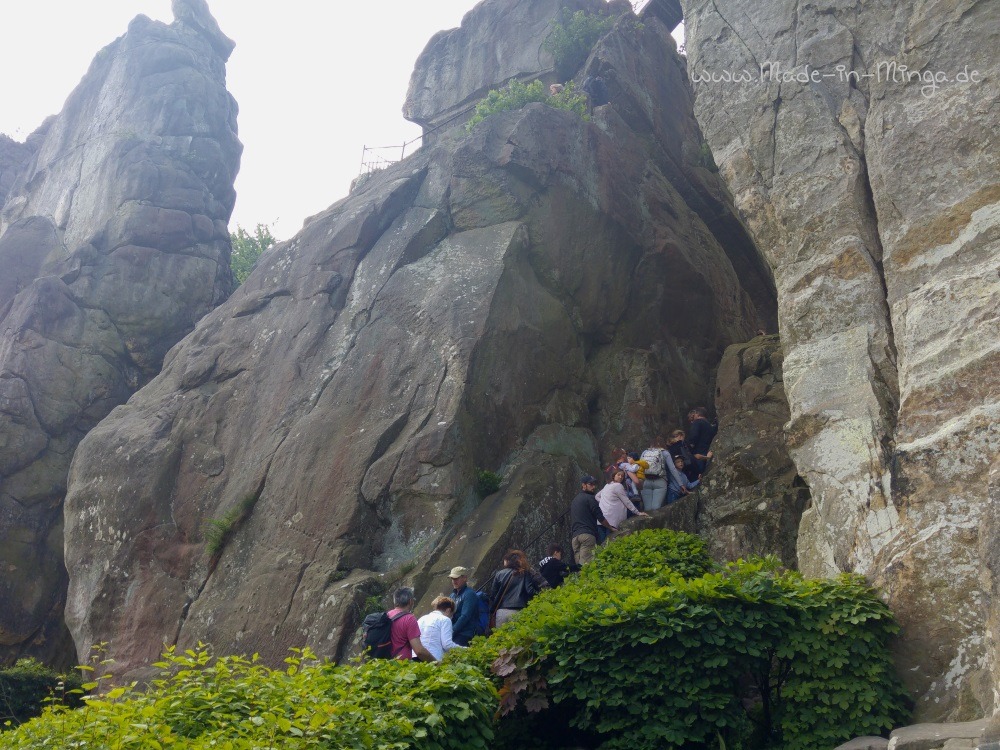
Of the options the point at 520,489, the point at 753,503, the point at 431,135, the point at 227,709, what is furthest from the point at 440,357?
the point at 431,135

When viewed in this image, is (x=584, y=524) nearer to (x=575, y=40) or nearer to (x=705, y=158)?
(x=705, y=158)

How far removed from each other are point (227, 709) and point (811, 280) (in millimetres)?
9129

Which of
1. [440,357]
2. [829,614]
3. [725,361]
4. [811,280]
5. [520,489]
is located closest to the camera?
[829,614]

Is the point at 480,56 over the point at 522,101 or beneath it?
over

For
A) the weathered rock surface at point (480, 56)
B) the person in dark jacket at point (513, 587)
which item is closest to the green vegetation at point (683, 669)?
the person in dark jacket at point (513, 587)

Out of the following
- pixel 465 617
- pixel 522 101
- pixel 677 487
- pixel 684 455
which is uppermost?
pixel 522 101

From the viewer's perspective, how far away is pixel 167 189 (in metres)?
28.3

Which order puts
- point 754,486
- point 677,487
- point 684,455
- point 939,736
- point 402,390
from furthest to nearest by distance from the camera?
point 402,390 → point 684,455 → point 677,487 → point 754,486 → point 939,736

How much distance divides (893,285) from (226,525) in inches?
456

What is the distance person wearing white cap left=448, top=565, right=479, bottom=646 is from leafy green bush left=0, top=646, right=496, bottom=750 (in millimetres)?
3081

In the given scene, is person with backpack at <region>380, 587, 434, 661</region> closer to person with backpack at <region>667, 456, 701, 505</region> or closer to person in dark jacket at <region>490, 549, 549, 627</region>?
person in dark jacket at <region>490, 549, 549, 627</region>

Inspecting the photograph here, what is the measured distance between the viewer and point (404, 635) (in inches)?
377

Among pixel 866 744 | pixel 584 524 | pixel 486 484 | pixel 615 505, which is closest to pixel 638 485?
pixel 615 505

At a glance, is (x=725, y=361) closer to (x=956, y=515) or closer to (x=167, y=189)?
(x=956, y=515)
